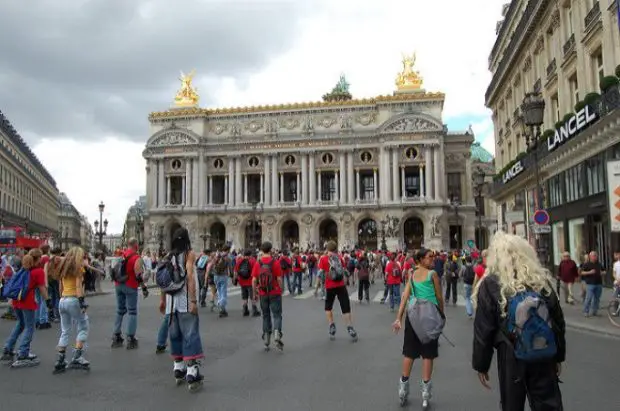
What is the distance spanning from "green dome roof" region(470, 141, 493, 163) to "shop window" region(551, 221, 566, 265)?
62940 mm

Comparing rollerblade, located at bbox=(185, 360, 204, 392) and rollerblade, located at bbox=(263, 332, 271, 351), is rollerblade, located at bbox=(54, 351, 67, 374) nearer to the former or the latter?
rollerblade, located at bbox=(185, 360, 204, 392)

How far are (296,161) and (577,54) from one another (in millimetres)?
44959

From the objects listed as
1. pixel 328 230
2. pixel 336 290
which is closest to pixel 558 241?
pixel 336 290

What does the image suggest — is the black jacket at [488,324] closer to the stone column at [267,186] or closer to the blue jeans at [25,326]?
the blue jeans at [25,326]

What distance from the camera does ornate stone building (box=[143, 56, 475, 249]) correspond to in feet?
199

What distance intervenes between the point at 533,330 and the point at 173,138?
217ft

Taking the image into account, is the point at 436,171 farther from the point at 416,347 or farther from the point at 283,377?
the point at 416,347

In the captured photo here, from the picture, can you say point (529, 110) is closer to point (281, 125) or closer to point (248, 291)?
point (248, 291)

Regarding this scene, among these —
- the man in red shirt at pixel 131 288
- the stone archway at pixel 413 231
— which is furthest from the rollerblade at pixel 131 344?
the stone archway at pixel 413 231

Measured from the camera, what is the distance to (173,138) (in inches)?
2628

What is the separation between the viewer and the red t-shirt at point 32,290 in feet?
27.1

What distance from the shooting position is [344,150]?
6262cm

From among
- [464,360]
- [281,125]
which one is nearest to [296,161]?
[281,125]

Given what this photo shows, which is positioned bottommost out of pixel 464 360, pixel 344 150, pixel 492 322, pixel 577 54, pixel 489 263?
pixel 464 360
